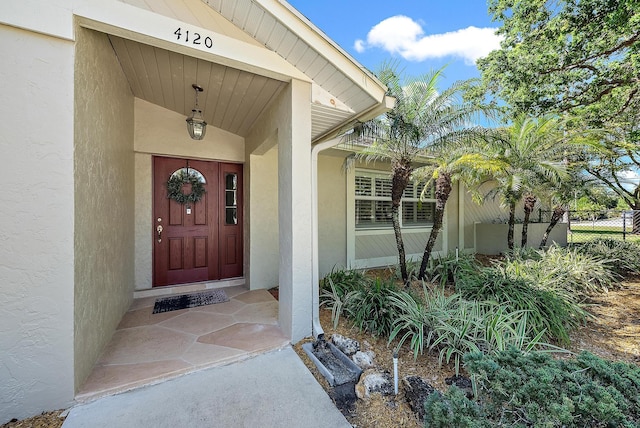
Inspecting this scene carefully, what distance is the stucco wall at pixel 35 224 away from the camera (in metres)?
1.95

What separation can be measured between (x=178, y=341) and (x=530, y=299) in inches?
188

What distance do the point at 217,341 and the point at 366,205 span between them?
5.23 metres

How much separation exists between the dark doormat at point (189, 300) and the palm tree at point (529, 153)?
251 inches

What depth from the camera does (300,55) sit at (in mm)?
2951

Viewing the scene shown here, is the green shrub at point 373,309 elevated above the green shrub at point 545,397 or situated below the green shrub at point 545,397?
below

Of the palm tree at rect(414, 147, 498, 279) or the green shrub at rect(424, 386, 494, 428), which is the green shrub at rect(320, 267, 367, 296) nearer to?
the palm tree at rect(414, 147, 498, 279)

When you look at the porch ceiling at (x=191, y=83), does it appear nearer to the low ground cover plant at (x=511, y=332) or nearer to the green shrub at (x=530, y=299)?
the low ground cover plant at (x=511, y=332)

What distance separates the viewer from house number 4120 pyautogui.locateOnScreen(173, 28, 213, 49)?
99.0 inches

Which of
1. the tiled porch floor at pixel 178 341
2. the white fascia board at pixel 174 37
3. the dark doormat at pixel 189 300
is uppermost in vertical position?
the white fascia board at pixel 174 37

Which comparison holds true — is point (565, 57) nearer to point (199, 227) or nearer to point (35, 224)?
point (199, 227)

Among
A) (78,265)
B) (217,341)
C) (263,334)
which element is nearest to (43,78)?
(78,265)

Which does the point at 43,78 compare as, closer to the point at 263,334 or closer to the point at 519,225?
the point at 263,334

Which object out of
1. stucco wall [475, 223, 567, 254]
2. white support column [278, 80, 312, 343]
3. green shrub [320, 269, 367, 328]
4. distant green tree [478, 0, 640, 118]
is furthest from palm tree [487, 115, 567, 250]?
white support column [278, 80, 312, 343]

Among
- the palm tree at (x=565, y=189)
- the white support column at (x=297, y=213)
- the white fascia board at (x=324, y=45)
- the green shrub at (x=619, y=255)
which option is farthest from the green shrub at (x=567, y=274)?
the white fascia board at (x=324, y=45)
